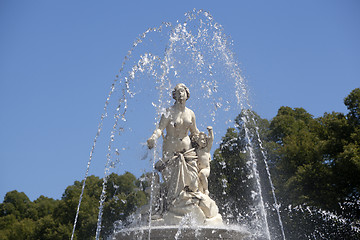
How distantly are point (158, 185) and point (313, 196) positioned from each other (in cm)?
1271

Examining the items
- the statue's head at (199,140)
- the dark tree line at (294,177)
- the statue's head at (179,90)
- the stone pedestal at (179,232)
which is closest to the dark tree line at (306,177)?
the dark tree line at (294,177)

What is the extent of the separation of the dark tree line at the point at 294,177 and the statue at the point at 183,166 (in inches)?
256

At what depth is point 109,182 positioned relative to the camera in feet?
107

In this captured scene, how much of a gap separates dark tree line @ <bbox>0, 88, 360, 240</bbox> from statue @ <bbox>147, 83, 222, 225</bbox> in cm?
650

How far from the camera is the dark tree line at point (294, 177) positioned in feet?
59.7

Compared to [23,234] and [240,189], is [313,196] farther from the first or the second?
[23,234]

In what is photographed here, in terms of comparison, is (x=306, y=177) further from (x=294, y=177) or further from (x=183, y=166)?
(x=183, y=166)

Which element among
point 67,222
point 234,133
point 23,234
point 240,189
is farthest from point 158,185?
point 23,234

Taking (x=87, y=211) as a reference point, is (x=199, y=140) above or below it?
below

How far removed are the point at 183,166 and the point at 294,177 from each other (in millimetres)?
12969

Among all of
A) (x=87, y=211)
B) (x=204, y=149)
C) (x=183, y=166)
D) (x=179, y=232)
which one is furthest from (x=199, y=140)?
(x=87, y=211)

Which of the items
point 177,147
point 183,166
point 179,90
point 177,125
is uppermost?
point 179,90

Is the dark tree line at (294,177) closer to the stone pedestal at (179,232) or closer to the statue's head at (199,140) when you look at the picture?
the statue's head at (199,140)

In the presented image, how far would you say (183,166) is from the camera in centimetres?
887
